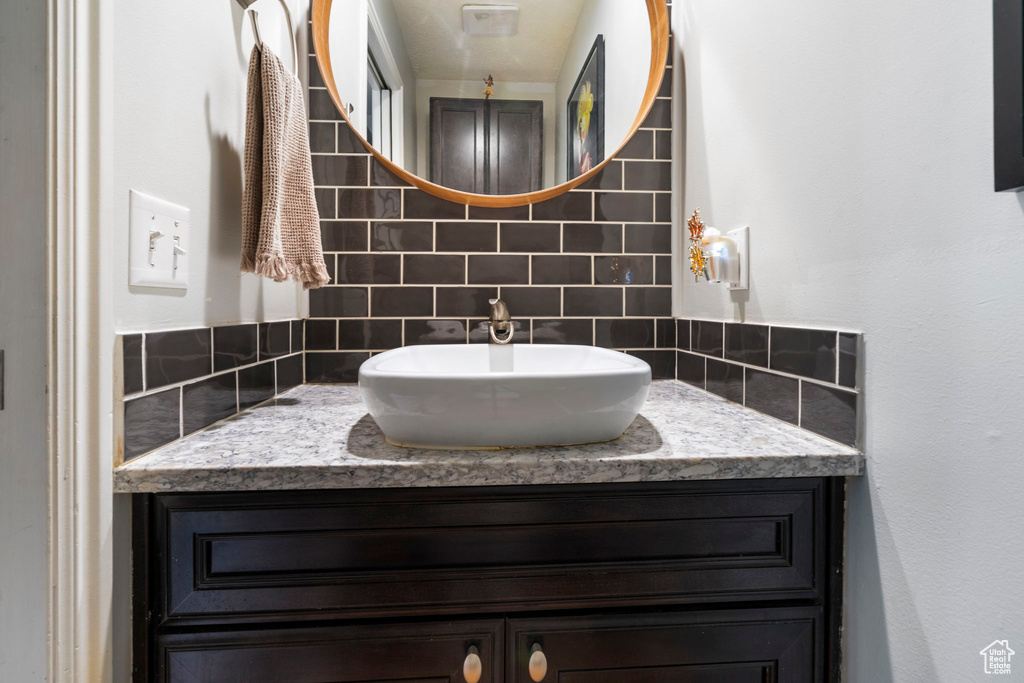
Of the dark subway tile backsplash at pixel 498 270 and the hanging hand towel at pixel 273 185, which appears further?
the dark subway tile backsplash at pixel 498 270

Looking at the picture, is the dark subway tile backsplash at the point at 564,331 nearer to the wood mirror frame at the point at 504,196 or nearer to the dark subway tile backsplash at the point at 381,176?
the wood mirror frame at the point at 504,196

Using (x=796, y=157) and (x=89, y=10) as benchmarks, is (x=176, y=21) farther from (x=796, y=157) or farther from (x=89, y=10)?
(x=796, y=157)

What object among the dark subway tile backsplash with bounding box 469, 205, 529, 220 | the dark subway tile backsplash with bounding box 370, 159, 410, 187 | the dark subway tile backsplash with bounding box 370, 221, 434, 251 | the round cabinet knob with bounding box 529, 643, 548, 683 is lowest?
the round cabinet knob with bounding box 529, 643, 548, 683

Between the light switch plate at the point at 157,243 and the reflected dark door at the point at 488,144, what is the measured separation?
649 mm

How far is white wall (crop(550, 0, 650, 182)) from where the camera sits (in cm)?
131

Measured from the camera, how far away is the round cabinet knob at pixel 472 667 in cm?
69

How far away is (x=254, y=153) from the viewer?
3.11 ft

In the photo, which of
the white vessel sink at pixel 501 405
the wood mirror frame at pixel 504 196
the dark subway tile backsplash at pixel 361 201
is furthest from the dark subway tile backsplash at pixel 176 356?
the wood mirror frame at pixel 504 196

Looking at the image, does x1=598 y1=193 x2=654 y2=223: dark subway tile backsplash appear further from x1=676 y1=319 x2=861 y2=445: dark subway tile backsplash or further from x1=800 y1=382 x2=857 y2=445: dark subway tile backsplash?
x1=800 y1=382 x2=857 y2=445: dark subway tile backsplash

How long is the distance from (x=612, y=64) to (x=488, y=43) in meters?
0.32

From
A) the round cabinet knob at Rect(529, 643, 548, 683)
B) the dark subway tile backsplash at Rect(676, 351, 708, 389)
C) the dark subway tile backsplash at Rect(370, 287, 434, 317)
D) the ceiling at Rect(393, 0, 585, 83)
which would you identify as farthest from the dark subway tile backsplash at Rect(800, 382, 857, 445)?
the ceiling at Rect(393, 0, 585, 83)

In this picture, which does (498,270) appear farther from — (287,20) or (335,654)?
(335,654)

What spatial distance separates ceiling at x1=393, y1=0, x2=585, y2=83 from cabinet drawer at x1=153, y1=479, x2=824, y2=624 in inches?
41.9

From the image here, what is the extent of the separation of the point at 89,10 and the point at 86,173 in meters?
0.19
